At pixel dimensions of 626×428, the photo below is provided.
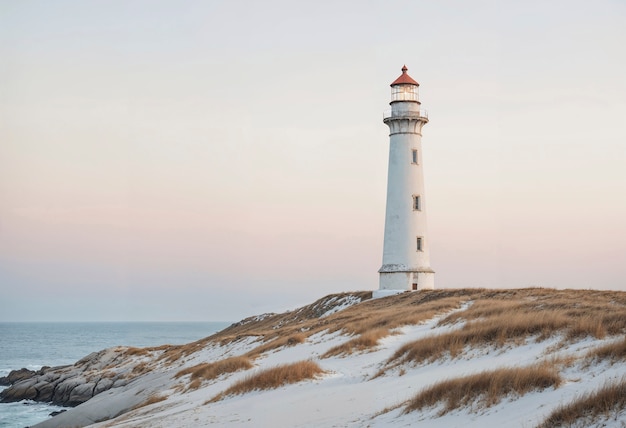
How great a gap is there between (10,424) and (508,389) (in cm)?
2964

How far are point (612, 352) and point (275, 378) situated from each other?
7871 mm

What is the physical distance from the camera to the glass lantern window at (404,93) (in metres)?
43.7

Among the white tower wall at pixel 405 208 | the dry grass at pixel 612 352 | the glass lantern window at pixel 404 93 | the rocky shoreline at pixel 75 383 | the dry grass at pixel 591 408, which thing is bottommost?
the rocky shoreline at pixel 75 383

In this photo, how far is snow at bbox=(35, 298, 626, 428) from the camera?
935 cm

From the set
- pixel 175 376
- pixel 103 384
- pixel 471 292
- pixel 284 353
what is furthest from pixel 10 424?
pixel 471 292

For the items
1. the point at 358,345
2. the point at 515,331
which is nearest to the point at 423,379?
the point at 515,331

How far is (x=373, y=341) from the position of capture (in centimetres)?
1969

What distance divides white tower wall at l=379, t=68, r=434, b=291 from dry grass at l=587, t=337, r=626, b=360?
30.7 m

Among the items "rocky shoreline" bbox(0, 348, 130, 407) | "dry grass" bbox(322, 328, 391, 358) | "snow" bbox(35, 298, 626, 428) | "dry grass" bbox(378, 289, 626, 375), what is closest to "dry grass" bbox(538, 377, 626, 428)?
"snow" bbox(35, 298, 626, 428)

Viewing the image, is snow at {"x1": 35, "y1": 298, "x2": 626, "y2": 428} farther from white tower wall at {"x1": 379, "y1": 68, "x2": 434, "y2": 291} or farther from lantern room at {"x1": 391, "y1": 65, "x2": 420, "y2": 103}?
lantern room at {"x1": 391, "y1": 65, "x2": 420, "y2": 103}

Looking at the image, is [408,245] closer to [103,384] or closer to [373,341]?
[103,384]

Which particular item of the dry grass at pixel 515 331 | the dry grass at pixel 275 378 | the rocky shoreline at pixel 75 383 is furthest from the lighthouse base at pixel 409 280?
the dry grass at pixel 275 378

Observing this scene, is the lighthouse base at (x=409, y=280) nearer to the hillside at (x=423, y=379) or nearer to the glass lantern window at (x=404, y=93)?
the glass lantern window at (x=404, y=93)

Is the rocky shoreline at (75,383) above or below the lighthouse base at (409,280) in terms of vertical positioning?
below
